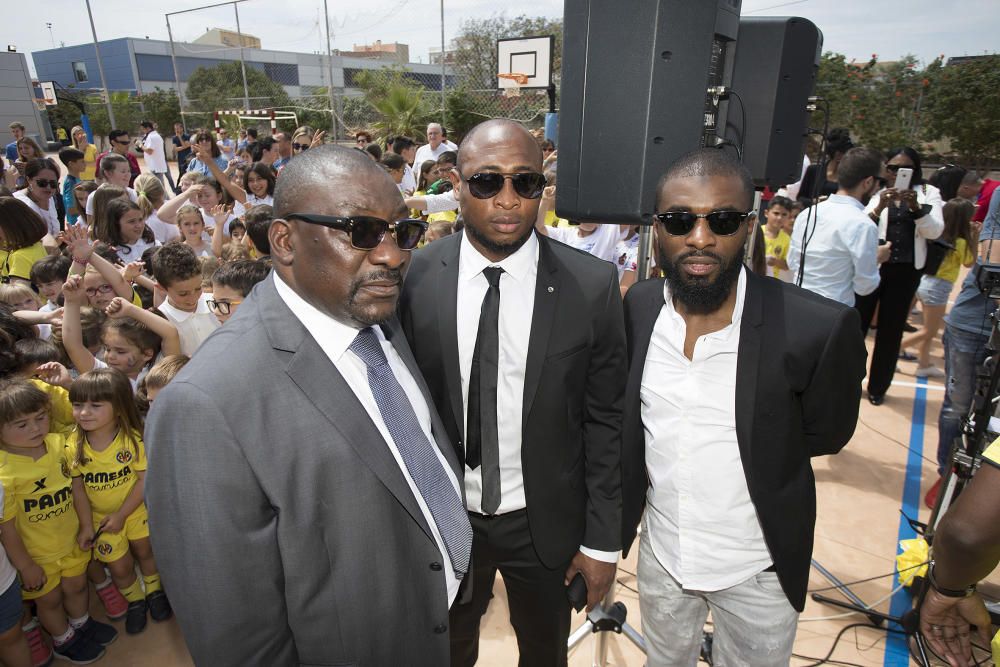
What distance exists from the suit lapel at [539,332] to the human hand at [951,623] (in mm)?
1288

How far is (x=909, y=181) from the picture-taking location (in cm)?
466

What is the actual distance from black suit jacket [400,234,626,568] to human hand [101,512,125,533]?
6.88 feet

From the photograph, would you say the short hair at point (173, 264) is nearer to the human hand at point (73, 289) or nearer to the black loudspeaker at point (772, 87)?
the human hand at point (73, 289)

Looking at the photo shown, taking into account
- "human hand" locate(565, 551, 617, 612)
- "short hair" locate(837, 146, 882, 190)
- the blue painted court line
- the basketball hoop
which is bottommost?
the blue painted court line

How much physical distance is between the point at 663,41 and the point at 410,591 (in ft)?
6.51

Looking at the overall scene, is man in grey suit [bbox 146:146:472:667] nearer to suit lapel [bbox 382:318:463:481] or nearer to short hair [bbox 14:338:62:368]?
Result: suit lapel [bbox 382:318:463:481]

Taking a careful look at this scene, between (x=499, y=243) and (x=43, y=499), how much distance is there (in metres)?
2.53

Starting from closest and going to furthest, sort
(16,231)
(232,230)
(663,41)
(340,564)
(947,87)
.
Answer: (340,564) < (663,41) < (16,231) < (232,230) < (947,87)

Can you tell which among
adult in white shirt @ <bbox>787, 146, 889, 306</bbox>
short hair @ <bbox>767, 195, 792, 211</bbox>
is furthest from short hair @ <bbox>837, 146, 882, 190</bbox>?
short hair @ <bbox>767, 195, 792, 211</bbox>

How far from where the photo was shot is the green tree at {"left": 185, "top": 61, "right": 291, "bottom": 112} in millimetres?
19312

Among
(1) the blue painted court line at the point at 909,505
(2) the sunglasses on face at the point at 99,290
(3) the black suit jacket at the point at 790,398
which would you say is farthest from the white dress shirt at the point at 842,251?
(2) the sunglasses on face at the point at 99,290

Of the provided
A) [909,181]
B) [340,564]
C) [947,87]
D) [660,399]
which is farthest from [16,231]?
[947,87]

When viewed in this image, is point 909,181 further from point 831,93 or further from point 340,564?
point 831,93

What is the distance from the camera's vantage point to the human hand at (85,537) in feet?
9.20
